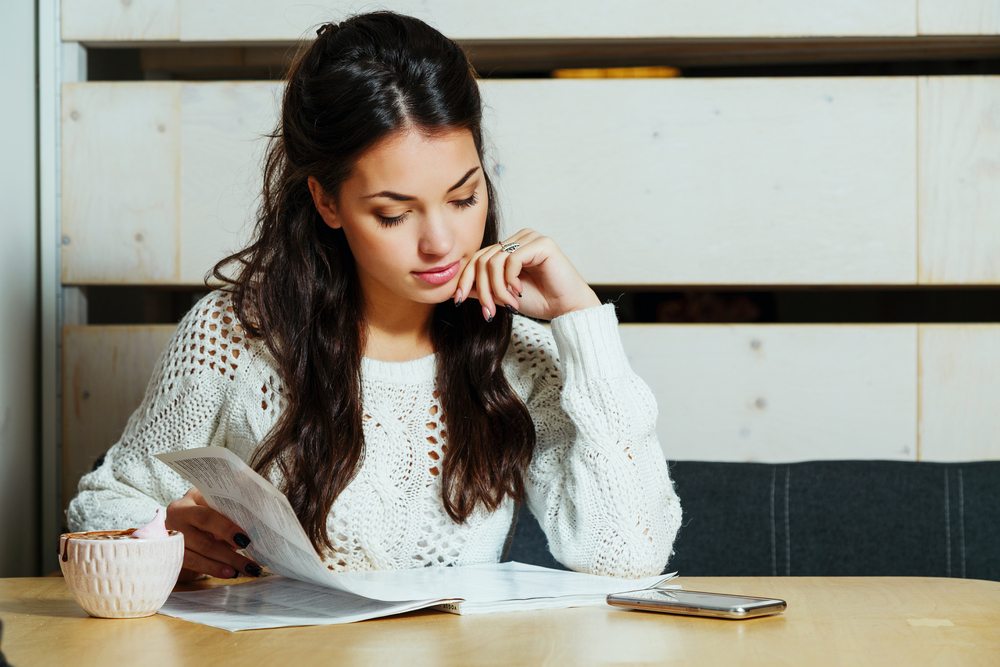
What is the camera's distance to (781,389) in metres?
1.79

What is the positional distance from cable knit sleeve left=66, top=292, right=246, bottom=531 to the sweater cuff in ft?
1.40

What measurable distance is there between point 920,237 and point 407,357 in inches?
36.0

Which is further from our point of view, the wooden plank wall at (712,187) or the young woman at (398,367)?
the wooden plank wall at (712,187)

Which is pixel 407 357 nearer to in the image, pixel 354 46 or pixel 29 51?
pixel 354 46

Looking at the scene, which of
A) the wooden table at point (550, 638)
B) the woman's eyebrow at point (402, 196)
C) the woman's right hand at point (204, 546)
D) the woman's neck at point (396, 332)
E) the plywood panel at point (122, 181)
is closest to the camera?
the wooden table at point (550, 638)

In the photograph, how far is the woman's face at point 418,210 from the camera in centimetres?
121

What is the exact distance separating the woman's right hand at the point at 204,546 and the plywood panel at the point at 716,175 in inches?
33.6

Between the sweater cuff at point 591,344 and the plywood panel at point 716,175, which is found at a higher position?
the plywood panel at point 716,175

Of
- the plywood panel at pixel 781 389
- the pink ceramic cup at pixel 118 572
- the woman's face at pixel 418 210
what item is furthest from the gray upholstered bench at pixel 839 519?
the pink ceramic cup at pixel 118 572

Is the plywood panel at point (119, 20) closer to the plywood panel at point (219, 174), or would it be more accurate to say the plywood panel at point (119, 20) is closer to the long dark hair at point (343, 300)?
the plywood panel at point (219, 174)

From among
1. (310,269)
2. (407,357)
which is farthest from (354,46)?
(407,357)

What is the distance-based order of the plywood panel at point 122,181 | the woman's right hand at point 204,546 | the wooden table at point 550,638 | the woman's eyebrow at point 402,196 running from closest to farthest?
the wooden table at point 550,638 < the woman's right hand at point 204,546 < the woman's eyebrow at point 402,196 < the plywood panel at point 122,181

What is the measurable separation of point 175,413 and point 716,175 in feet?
3.18

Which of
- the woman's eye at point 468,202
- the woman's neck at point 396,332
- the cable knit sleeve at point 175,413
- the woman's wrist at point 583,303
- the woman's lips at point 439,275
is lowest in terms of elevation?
the cable knit sleeve at point 175,413
